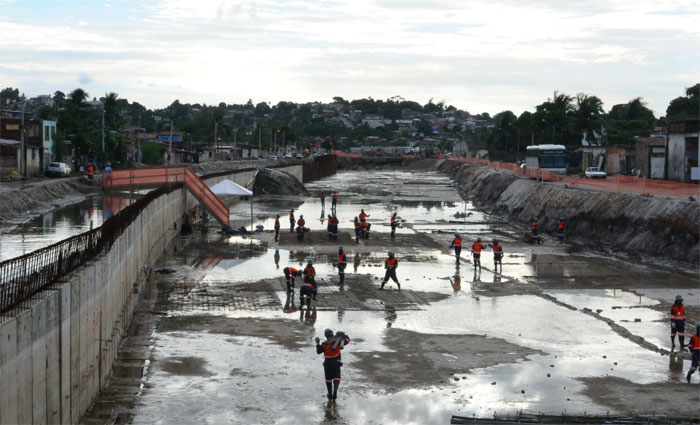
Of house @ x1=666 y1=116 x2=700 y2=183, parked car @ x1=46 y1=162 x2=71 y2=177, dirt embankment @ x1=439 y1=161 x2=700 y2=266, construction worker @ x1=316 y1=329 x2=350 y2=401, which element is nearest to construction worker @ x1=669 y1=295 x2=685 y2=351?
construction worker @ x1=316 y1=329 x2=350 y2=401

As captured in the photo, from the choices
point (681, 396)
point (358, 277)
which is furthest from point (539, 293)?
point (681, 396)

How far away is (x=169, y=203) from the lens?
40.7 meters

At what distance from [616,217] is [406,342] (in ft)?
87.9

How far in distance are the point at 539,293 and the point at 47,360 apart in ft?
66.9

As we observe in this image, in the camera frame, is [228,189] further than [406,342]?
Yes

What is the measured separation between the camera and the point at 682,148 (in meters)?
58.3

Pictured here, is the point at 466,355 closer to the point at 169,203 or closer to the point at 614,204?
the point at 169,203

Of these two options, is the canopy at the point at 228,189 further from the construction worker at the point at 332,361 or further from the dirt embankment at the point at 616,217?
the construction worker at the point at 332,361

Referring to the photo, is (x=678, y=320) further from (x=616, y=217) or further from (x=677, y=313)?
(x=616, y=217)

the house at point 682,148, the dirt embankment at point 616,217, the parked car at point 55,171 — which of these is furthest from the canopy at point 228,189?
the house at point 682,148

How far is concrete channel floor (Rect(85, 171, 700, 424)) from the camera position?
51.5 ft

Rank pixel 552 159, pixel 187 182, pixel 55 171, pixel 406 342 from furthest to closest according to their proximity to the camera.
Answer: pixel 552 159
pixel 55 171
pixel 187 182
pixel 406 342

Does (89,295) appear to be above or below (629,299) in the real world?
above

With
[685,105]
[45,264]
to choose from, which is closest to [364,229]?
[45,264]
